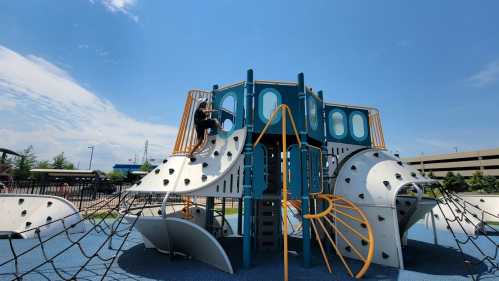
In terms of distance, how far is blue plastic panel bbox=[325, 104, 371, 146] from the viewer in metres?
11.2

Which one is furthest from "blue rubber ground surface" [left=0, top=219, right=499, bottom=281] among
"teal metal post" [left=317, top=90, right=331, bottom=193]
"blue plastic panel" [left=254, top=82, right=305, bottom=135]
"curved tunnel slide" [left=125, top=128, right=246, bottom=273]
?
"blue plastic panel" [left=254, top=82, right=305, bottom=135]

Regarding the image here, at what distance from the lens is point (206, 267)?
26.6ft

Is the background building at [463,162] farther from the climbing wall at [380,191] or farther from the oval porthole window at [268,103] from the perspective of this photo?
the oval porthole window at [268,103]

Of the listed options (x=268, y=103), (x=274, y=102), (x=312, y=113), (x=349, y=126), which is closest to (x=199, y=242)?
(x=268, y=103)

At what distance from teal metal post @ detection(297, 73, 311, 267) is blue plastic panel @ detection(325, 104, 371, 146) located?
2500mm

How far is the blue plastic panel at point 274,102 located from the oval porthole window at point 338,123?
2.76m

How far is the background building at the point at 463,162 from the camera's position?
6091 centimetres

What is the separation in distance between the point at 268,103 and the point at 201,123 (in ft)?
8.79

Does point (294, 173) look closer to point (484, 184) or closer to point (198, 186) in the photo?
point (198, 186)

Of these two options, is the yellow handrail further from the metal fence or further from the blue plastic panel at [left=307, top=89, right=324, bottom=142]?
the metal fence

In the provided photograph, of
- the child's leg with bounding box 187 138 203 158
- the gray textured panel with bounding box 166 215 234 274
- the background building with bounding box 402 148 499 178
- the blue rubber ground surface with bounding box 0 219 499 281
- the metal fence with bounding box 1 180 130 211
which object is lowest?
the blue rubber ground surface with bounding box 0 219 499 281

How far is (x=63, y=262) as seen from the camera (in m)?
8.53

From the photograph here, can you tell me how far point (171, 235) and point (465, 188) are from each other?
6427cm

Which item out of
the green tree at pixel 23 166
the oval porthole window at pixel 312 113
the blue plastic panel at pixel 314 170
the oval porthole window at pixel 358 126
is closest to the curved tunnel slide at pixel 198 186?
the blue plastic panel at pixel 314 170
